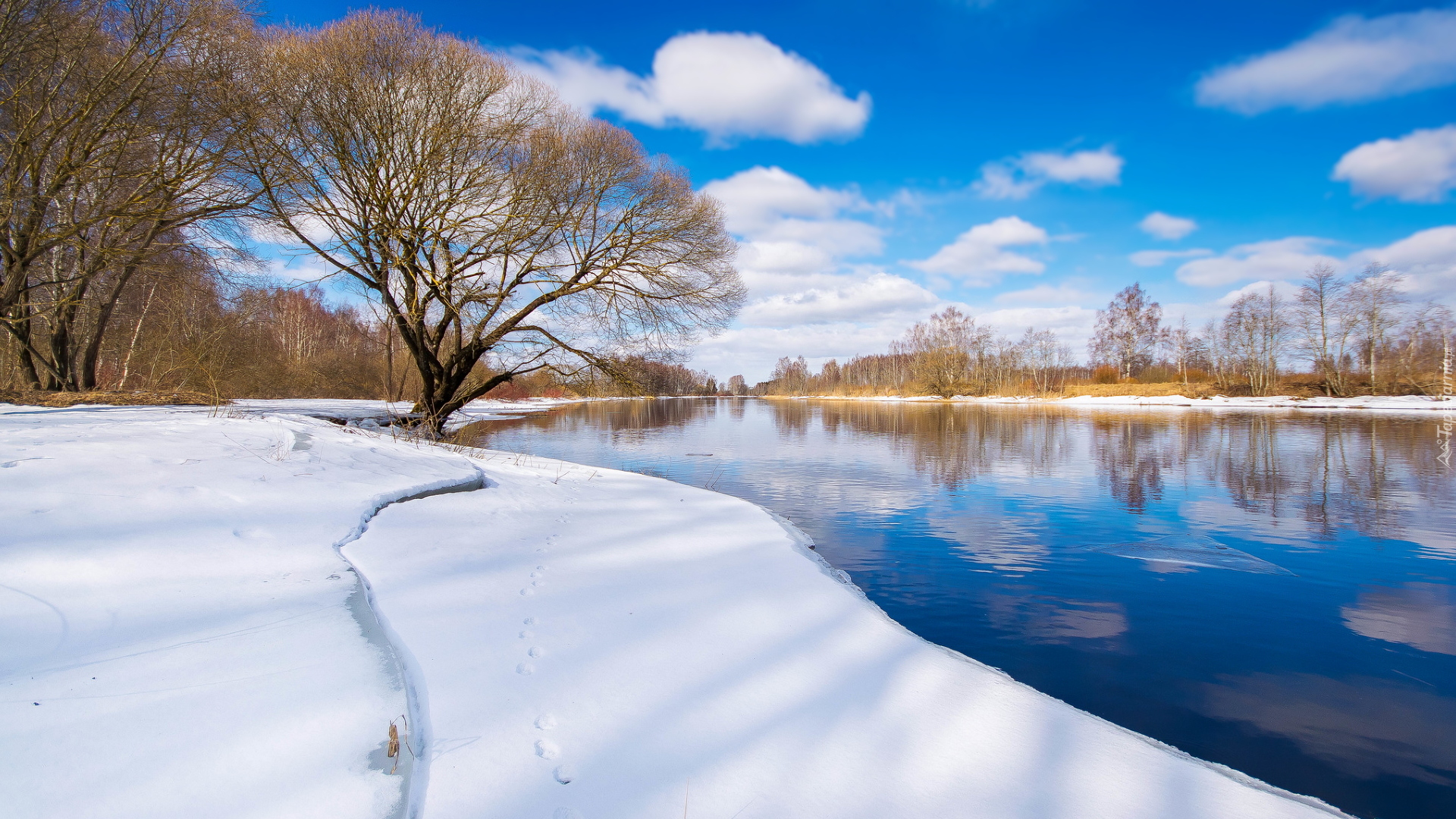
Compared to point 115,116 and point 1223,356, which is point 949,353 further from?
point 115,116

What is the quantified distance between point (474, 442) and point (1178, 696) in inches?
688

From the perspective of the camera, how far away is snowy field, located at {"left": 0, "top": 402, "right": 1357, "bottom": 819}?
1.95 metres

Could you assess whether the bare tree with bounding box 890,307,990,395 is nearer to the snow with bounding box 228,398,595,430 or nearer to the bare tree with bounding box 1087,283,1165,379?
the bare tree with bounding box 1087,283,1165,379

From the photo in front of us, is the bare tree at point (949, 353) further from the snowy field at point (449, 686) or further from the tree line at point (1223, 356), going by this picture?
the snowy field at point (449, 686)

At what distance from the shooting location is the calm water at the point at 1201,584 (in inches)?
127

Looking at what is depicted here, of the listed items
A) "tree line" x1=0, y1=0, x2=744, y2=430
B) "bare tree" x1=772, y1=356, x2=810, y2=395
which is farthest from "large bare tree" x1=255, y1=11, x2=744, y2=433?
"bare tree" x1=772, y1=356, x2=810, y2=395

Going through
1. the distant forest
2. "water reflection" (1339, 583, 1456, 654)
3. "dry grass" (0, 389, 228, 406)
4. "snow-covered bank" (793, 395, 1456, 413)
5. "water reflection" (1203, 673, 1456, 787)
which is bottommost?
"water reflection" (1203, 673, 1456, 787)

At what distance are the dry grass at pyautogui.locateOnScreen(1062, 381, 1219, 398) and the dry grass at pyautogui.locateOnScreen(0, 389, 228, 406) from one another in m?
57.5

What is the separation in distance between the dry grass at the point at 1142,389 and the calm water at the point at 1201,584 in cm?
3649

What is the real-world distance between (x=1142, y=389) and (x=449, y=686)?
60500 millimetres

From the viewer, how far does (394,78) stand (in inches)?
454

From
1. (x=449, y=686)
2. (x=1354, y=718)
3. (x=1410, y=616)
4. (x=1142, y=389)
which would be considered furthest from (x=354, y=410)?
(x=1142, y=389)

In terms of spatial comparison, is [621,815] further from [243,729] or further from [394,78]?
[394,78]

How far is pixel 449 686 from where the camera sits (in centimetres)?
257
